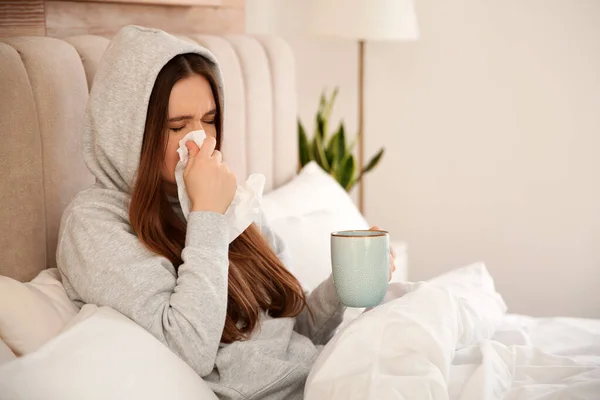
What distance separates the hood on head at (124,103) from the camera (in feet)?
4.79

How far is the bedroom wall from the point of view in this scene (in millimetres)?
3348

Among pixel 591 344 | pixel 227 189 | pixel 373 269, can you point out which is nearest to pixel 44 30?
pixel 227 189

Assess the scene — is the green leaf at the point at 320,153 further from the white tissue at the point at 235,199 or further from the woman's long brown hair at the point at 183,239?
the white tissue at the point at 235,199

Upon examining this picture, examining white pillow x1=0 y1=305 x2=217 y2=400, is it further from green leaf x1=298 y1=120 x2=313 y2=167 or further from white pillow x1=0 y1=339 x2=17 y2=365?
green leaf x1=298 y1=120 x2=313 y2=167

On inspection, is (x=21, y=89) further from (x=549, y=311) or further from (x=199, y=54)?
(x=549, y=311)

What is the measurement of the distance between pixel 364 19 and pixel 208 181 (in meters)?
1.85

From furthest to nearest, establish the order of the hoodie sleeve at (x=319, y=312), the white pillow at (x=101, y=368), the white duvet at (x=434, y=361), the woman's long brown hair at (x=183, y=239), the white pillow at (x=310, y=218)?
1. the white pillow at (x=310, y=218)
2. the hoodie sleeve at (x=319, y=312)
3. the woman's long brown hair at (x=183, y=239)
4. the white duvet at (x=434, y=361)
5. the white pillow at (x=101, y=368)

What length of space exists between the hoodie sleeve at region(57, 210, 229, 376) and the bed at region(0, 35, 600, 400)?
4 cm

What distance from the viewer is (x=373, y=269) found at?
1.35 meters

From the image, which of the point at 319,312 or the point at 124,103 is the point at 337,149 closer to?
the point at 319,312

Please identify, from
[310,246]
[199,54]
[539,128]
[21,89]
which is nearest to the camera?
[21,89]

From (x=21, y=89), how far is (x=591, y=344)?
129 centimetres

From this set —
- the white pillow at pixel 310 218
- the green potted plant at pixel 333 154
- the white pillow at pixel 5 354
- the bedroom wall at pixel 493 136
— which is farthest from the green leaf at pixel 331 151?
the white pillow at pixel 5 354

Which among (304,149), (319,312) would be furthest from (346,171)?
(319,312)
